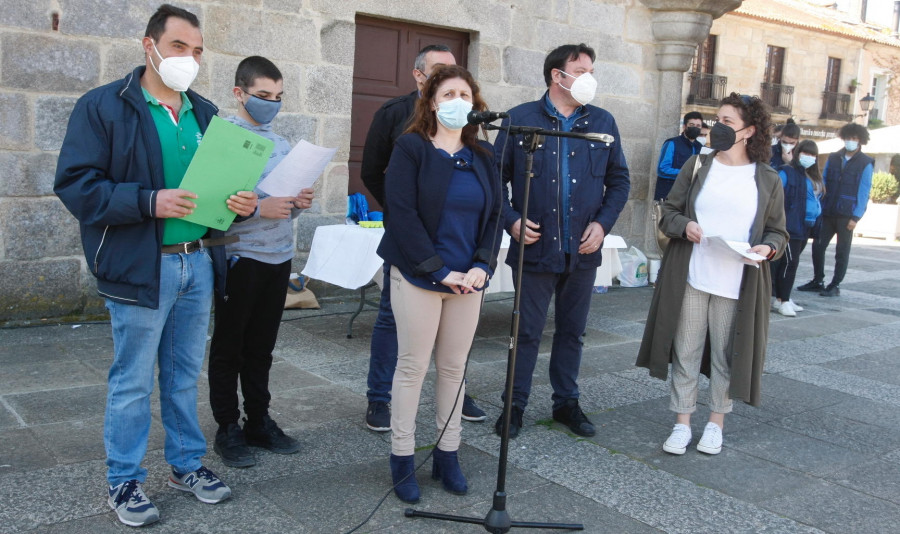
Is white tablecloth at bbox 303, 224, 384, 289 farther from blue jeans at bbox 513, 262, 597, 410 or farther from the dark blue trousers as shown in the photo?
the dark blue trousers

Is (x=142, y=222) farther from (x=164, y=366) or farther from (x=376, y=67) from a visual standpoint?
(x=376, y=67)

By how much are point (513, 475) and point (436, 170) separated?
1.39 metres

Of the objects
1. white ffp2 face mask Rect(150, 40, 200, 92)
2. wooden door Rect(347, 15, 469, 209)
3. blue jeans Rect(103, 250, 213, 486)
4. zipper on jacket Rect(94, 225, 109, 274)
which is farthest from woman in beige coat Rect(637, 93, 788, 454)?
wooden door Rect(347, 15, 469, 209)

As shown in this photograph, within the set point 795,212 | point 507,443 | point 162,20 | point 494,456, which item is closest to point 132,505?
point 507,443

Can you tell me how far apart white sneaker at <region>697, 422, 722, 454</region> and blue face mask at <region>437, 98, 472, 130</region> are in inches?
79.7

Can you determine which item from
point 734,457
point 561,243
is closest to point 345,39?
point 561,243

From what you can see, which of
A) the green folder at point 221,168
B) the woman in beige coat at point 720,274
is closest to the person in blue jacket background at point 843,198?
the woman in beige coat at point 720,274

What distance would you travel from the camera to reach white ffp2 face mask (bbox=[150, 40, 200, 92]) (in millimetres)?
2885

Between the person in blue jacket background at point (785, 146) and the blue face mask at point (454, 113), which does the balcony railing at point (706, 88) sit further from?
the blue face mask at point (454, 113)

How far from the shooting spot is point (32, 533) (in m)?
2.83

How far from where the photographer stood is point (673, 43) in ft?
30.6

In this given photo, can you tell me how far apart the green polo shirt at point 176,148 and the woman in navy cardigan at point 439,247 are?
2.43ft

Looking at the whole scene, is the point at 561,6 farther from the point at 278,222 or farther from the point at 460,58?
the point at 278,222

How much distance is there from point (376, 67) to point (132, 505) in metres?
5.38
